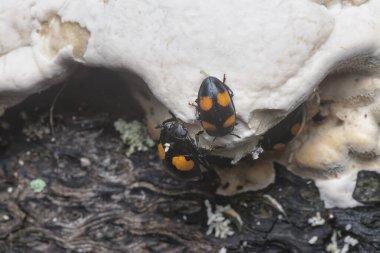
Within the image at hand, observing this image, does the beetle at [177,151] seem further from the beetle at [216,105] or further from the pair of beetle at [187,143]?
the beetle at [216,105]

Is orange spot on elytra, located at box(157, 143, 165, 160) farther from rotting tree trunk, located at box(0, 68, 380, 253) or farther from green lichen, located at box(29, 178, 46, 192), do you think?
green lichen, located at box(29, 178, 46, 192)

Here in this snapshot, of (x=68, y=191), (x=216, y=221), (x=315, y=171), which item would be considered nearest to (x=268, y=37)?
(x=315, y=171)

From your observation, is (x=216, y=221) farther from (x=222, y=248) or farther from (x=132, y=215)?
(x=132, y=215)

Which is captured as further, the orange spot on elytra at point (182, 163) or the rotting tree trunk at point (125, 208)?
the rotting tree trunk at point (125, 208)

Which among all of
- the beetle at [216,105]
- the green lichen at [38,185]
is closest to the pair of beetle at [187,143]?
the beetle at [216,105]

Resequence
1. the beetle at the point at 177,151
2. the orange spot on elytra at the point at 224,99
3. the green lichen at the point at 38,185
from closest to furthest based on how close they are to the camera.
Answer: the orange spot on elytra at the point at 224,99
the beetle at the point at 177,151
the green lichen at the point at 38,185

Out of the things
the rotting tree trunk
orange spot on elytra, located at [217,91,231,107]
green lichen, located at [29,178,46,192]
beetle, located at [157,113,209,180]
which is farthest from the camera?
green lichen, located at [29,178,46,192]

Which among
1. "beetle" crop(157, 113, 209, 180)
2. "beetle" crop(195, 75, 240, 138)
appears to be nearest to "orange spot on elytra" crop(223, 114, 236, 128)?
"beetle" crop(195, 75, 240, 138)
